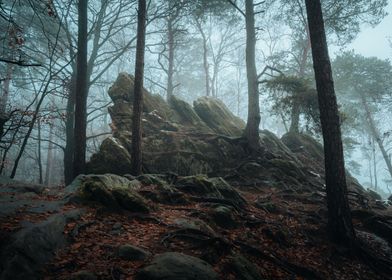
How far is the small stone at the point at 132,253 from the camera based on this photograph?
4.71m

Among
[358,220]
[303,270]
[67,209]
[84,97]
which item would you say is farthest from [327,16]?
[67,209]

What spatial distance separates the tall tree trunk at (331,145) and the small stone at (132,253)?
5003 mm

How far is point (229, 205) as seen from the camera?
7957mm

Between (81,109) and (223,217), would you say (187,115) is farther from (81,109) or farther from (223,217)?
(223,217)

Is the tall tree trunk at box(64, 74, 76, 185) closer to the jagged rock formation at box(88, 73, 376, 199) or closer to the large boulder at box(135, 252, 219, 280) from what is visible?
the jagged rock formation at box(88, 73, 376, 199)

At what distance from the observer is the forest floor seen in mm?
4570

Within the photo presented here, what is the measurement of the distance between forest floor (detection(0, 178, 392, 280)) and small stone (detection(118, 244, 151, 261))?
0.08 m

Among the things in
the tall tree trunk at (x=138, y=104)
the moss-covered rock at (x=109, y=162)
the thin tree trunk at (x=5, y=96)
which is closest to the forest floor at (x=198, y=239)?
the tall tree trunk at (x=138, y=104)

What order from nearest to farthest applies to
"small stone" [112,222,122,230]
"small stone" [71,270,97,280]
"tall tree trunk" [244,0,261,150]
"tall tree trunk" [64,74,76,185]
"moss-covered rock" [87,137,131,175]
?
1. "small stone" [71,270,97,280]
2. "small stone" [112,222,122,230]
3. "moss-covered rock" [87,137,131,175]
4. "tall tree trunk" [244,0,261,150]
5. "tall tree trunk" [64,74,76,185]

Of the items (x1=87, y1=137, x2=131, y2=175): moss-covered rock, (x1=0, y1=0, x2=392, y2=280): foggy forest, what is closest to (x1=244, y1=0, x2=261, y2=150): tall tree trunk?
(x1=0, y1=0, x2=392, y2=280): foggy forest

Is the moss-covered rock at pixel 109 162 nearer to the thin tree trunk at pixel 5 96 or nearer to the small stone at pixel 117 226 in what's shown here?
the thin tree trunk at pixel 5 96

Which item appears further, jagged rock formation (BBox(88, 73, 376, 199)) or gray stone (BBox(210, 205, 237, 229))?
jagged rock formation (BBox(88, 73, 376, 199))

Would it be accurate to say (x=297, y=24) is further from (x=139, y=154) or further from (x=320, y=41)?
(x=139, y=154)

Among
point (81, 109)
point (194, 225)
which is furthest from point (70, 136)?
point (194, 225)
